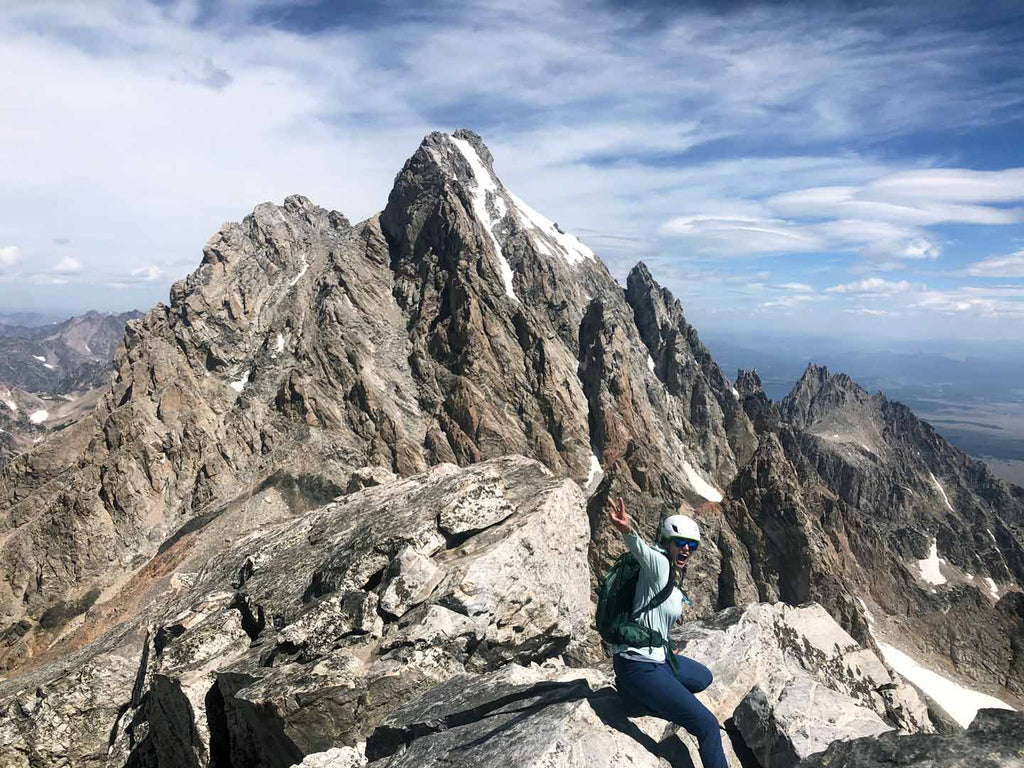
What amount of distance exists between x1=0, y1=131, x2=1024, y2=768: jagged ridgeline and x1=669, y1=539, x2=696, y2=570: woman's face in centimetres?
252

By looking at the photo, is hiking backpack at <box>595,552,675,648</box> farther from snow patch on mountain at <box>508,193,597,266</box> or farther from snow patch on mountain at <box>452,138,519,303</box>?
snow patch on mountain at <box>508,193,597,266</box>

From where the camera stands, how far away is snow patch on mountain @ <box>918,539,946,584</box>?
5340 inches

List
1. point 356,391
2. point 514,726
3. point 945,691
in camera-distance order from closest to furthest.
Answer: point 514,726, point 945,691, point 356,391

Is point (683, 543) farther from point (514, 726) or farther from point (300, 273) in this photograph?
point (300, 273)

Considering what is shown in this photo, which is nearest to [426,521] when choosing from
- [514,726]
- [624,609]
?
[514,726]

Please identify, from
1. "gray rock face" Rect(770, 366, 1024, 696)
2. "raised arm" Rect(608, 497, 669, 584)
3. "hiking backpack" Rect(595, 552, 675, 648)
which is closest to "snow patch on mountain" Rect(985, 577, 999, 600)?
"gray rock face" Rect(770, 366, 1024, 696)

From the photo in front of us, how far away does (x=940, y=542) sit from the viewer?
147000mm

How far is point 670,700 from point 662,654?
580 millimetres

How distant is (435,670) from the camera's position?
1210cm

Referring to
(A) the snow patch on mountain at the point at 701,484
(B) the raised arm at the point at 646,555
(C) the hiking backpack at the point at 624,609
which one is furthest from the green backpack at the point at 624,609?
(A) the snow patch on mountain at the point at 701,484

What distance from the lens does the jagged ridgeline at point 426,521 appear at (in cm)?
1173

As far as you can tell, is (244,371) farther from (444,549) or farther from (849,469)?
(849,469)

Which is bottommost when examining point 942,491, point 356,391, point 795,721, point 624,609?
point 942,491

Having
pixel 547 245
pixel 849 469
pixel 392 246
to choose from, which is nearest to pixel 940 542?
pixel 849 469
